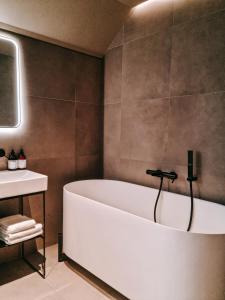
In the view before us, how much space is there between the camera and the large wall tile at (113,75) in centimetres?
278

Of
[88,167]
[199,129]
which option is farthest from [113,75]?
[199,129]

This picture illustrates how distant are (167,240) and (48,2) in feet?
6.95

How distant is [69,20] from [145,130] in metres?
1.31

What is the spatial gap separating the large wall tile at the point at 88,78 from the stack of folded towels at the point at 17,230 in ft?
4.70

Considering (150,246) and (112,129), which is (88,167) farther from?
(150,246)

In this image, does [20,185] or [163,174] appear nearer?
[20,185]

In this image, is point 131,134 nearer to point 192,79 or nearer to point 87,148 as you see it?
point 87,148

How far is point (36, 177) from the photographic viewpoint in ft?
6.34

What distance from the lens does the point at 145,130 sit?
2541mm

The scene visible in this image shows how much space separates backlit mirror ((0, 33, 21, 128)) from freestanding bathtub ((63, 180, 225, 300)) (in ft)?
2.77

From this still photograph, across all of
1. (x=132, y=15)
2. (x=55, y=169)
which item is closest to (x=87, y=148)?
(x=55, y=169)

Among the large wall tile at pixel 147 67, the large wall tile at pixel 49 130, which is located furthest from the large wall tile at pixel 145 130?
the large wall tile at pixel 49 130

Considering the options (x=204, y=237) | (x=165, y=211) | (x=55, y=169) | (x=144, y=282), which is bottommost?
(x=144, y=282)

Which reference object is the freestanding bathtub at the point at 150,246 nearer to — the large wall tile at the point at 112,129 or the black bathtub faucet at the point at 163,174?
the black bathtub faucet at the point at 163,174
